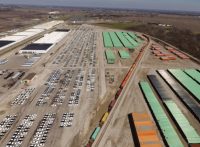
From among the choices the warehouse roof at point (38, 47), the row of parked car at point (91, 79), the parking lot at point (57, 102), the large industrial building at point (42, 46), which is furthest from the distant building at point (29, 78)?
the warehouse roof at point (38, 47)

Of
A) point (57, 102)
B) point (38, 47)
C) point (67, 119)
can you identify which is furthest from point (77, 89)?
point (38, 47)

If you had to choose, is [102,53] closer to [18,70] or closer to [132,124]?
[18,70]

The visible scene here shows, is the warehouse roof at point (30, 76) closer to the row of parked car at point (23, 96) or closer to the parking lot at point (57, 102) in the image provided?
the parking lot at point (57, 102)

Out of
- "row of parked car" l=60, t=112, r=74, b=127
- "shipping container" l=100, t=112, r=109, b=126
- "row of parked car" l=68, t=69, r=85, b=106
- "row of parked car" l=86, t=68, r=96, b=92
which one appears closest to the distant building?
"row of parked car" l=68, t=69, r=85, b=106

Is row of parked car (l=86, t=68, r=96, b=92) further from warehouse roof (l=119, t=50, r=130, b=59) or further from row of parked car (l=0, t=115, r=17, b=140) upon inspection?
row of parked car (l=0, t=115, r=17, b=140)

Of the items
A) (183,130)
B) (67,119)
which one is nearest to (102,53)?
(67,119)

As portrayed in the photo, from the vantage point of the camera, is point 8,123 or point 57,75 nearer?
point 8,123

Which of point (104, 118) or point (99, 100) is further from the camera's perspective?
point (99, 100)

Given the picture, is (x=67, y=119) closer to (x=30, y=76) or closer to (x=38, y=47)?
(x=30, y=76)
